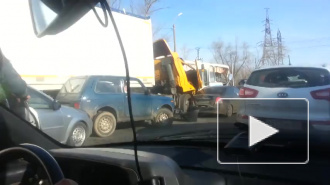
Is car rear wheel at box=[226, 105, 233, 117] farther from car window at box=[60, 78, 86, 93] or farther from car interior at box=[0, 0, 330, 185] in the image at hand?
car window at box=[60, 78, 86, 93]

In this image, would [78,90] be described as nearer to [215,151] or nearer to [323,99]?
[215,151]

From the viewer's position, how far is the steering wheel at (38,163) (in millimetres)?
1441

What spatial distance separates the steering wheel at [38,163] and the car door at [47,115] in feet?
4.17

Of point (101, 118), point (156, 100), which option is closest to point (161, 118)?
point (156, 100)

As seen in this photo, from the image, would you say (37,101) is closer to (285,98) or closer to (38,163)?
(38,163)

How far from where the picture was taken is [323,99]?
2.32m

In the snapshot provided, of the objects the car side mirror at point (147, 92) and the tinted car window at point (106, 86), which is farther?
the car side mirror at point (147, 92)

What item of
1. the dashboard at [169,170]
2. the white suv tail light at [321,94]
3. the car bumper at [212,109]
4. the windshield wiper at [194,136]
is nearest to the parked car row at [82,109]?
the windshield wiper at [194,136]

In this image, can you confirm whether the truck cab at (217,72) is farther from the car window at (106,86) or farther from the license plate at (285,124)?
the car window at (106,86)

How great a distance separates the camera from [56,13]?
1.47 metres

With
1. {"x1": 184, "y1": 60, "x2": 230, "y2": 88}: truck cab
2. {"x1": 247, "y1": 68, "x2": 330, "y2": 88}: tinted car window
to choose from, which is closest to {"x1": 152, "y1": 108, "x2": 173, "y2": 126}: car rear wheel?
{"x1": 184, "y1": 60, "x2": 230, "y2": 88}: truck cab

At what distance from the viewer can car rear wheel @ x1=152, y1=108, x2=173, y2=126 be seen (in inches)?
137

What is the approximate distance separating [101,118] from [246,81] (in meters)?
1.28
